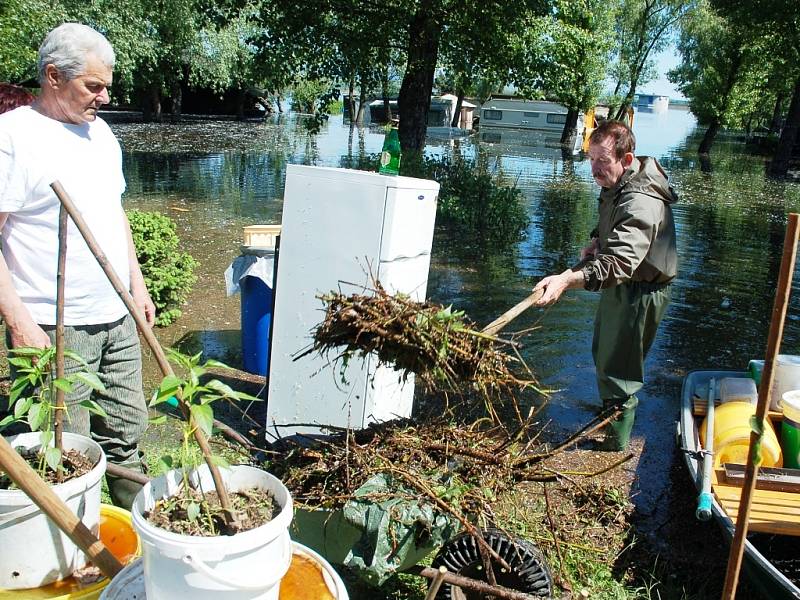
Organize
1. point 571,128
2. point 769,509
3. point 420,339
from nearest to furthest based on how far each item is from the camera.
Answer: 1. point 420,339
2. point 769,509
3. point 571,128

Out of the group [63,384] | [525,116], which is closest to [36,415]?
[63,384]

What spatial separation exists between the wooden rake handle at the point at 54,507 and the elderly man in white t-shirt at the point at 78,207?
69 cm

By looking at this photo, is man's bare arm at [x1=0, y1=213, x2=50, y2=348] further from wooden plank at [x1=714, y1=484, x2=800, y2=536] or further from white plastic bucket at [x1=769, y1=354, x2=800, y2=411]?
white plastic bucket at [x1=769, y1=354, x2=800, y2=411]

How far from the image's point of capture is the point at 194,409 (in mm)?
1890

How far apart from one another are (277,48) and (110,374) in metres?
10.0

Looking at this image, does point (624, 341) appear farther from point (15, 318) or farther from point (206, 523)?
point (15, 318)

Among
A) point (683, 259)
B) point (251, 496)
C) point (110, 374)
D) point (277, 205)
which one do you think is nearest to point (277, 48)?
point (277, 205)

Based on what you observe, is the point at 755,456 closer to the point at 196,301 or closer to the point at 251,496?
the point at 251,496

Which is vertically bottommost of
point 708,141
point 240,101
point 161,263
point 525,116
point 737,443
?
point 737,443

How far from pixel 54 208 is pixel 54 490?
3.89 feet

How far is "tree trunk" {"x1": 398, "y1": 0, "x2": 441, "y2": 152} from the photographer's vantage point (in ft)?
37.2

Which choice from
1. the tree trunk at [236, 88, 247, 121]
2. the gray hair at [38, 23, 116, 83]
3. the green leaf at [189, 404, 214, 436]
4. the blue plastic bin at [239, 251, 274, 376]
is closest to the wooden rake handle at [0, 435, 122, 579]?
the green leaf at [189, 404, 214, 436]

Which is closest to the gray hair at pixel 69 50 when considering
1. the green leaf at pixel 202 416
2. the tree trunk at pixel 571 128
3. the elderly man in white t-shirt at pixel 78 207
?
the elderly man in white t-shirt at pixel 78 207

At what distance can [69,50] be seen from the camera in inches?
107
